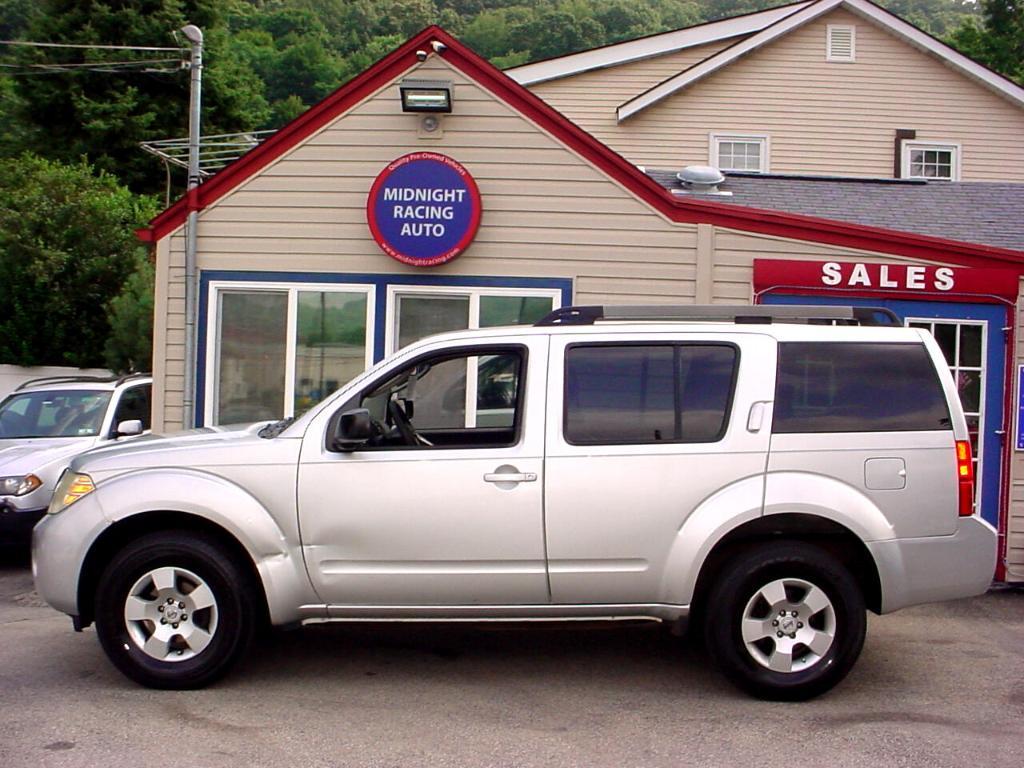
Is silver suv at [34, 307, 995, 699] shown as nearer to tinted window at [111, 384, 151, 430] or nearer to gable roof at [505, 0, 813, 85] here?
tinted window at [111, 384, 151, 430]

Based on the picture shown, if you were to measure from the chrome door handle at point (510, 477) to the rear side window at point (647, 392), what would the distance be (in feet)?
0.94

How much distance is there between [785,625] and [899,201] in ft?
24.7

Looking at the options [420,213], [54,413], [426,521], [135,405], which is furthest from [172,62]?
[426,521]

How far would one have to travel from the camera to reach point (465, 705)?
5789mm

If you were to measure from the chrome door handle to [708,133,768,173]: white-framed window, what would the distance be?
13.2m

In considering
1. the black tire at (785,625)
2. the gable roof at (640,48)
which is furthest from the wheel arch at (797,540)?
the gable roof at (640,48)

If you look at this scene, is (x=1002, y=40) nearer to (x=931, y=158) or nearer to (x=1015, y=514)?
(x=931, y=158)

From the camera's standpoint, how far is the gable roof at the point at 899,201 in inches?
431

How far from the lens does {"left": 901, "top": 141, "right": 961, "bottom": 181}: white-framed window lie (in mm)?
18016

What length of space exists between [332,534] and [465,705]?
1.13 m

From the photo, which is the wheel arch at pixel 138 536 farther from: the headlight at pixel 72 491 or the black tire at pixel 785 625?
the black tire at pixel 785 625

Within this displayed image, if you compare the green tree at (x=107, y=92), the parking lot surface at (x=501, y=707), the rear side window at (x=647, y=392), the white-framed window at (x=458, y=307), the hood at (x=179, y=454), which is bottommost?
the parking lot surface at (x=501, y=707)

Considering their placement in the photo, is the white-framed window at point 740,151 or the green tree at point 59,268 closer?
the white-framed window at point 740,151

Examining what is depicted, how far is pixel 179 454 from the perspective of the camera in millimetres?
5969
